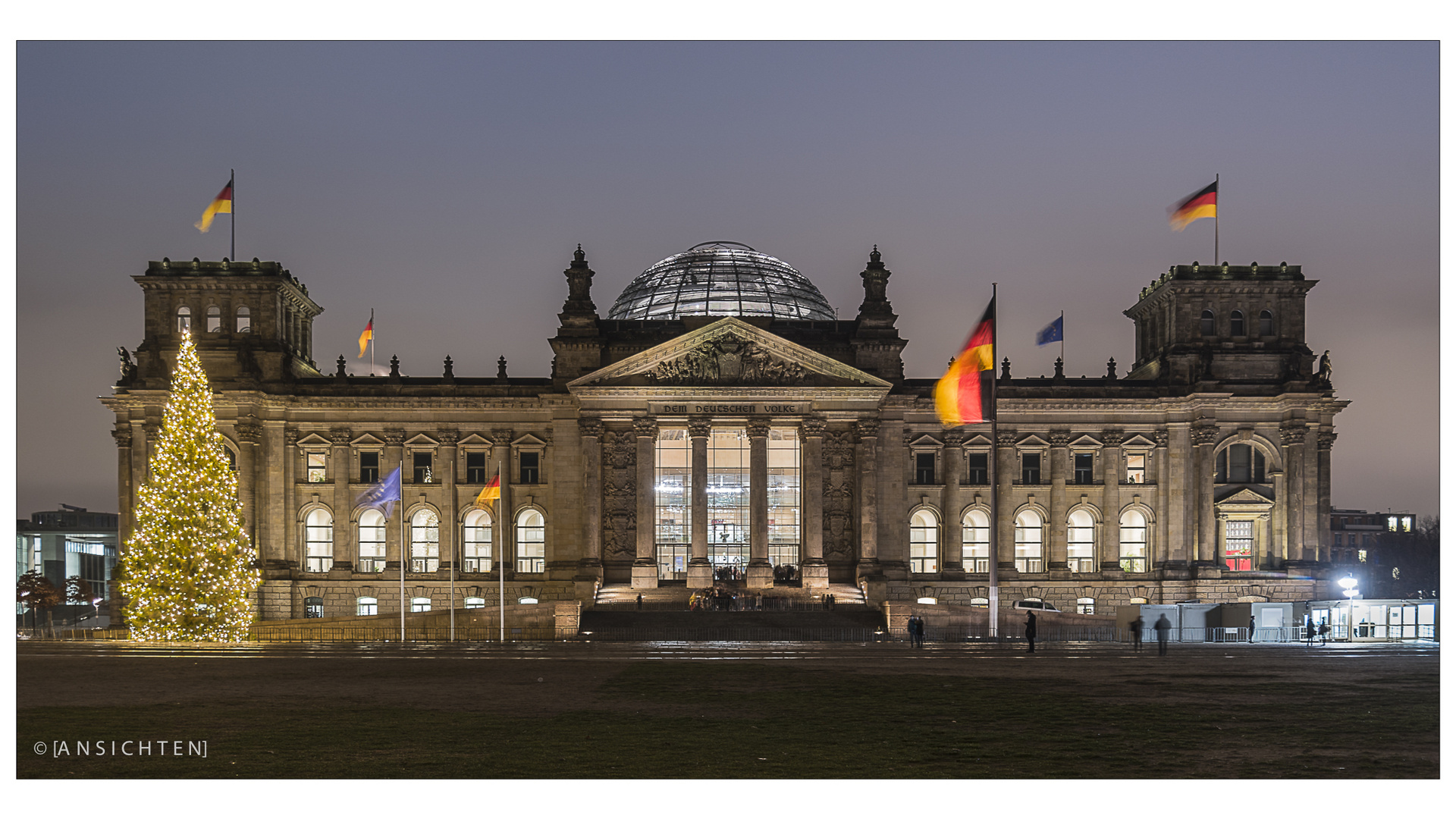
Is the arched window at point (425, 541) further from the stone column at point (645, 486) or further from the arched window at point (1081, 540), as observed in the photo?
the arched window at point (1081, 540)

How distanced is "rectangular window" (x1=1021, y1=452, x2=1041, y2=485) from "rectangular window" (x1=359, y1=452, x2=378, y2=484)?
38.8m

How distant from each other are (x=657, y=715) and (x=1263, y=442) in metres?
59.9

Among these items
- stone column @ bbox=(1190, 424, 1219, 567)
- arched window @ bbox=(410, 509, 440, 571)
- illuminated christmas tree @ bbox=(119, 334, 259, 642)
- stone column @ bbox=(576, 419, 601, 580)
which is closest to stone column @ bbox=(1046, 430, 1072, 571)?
stone column @ bbox=(1190, 424, 1219, 567)

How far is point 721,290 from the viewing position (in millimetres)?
86812

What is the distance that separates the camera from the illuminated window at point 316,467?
77.4 meters

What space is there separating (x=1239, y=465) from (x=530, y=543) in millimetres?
42703

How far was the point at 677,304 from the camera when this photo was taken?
8575 centimetres

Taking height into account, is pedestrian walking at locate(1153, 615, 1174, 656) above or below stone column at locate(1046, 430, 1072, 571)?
below

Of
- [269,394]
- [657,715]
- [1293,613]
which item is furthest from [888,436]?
[657,715]

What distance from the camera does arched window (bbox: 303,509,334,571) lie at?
77500 mm

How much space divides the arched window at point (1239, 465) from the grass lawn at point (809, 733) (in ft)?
150

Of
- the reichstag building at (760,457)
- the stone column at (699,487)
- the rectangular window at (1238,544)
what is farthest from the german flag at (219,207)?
the rectangular window at (1238,544)

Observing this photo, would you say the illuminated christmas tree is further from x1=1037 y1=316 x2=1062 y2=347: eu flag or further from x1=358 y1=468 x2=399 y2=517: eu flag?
x1=1037 y1=316 x2=1062 y2=347: eu flag

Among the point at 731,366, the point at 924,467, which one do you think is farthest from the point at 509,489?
the point at 924,467
